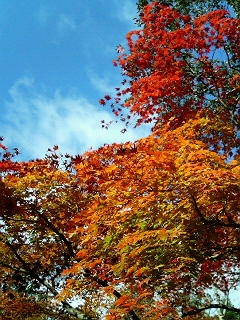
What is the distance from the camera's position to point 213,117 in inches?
513

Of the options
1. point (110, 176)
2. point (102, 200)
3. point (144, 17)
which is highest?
point (144, 17)

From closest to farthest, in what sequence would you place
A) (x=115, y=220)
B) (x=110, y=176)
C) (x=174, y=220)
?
(x=174, y=220), (x=115, y=220), (x=110, y=176)

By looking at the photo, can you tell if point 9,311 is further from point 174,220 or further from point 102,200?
point 174,220

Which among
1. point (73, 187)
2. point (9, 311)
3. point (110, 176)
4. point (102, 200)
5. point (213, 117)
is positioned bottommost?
point (9, 311)

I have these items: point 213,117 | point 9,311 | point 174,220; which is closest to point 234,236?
point 174,220

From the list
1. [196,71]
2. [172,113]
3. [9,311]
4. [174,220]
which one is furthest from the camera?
[172,113]

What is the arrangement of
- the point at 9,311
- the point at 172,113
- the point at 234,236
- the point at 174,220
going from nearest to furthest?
the point at 174,220, the point at 234,236, the point at 9,311, the point at 172,113

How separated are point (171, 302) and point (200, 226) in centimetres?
310

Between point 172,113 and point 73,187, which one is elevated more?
point 172,113

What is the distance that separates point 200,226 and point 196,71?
942cm

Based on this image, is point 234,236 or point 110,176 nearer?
point 110,176

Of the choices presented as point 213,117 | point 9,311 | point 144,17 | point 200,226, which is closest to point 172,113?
point 213,117

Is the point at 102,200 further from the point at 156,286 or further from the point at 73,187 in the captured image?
the point at 73,187

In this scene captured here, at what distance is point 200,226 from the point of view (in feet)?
18.8
